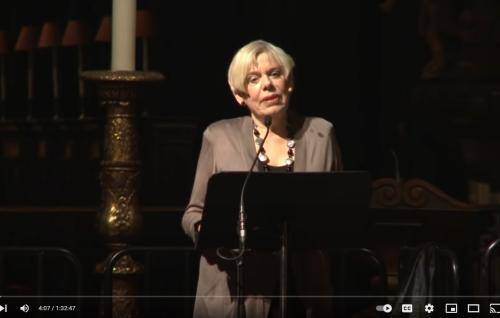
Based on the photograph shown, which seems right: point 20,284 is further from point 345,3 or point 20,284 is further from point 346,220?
point 346,220

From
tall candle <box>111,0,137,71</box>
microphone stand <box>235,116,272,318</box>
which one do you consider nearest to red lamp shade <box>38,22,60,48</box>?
tall candle <box>111,0,137,71</box>

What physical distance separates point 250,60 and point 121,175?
4.23 feet

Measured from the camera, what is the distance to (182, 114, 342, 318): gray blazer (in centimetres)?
511

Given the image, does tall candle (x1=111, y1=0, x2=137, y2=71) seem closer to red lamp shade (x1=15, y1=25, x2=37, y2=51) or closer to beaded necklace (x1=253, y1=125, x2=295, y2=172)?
beaded necklace (x1=253, y1=125, x2=295, y2=172)

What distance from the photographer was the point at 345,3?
11.5 meters

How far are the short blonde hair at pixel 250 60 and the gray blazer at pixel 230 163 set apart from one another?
182 mm

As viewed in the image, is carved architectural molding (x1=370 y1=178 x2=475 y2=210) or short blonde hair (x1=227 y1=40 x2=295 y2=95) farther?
carved architectural molding (x1=370 y1=178 x2=475 y2=210)

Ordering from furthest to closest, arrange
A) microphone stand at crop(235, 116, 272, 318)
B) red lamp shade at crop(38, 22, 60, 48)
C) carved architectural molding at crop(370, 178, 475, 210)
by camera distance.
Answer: red lamp shade at crop(38, 22, 60, 48) < carved architectural molding at crop(370, 178, 475, 210) < microphone stand at crop(235, 116, 272, 318)

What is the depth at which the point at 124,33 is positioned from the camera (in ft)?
19.8

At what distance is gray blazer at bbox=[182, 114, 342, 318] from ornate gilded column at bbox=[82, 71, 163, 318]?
0.93m
